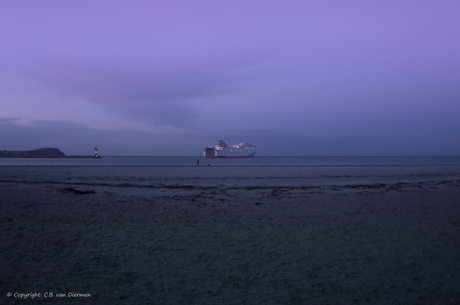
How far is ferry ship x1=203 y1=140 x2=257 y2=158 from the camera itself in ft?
411

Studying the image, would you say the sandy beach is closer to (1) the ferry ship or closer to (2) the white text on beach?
(2) the white text on beach

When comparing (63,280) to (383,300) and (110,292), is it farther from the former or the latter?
(383,300)

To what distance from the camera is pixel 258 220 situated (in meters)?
8.11

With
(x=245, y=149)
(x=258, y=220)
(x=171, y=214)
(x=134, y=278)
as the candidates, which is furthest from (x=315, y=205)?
(x=245, y=149)

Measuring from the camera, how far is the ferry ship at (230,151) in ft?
411

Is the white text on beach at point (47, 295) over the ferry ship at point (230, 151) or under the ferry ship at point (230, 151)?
under

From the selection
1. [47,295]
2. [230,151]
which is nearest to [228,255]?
[47,295]

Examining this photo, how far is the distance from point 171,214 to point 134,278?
4.61 meters

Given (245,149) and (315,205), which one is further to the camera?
(245,149)

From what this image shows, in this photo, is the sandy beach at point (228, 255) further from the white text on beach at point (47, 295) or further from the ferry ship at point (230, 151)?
the ferry ship at point (230, 151)
